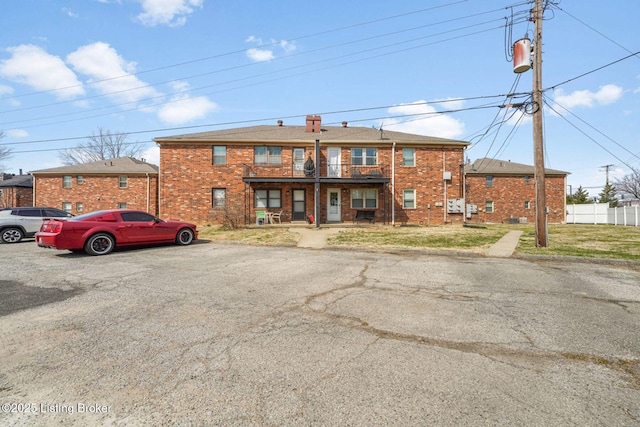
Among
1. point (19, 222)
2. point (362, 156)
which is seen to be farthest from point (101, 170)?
point (362, 156)

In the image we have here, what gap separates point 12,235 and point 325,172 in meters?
15.4

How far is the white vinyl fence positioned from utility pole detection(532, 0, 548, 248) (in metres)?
20.9

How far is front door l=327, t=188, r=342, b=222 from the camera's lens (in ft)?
66.8

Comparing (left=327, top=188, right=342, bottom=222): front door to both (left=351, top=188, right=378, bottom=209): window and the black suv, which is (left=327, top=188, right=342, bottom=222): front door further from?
the black suv

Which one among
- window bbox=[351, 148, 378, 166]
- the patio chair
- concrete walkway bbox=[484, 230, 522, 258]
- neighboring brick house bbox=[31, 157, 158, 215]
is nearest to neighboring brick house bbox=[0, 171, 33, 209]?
neighboring brick house bbox=[31, 157, 158, 215]

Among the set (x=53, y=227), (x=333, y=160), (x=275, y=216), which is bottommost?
(x=53, y=227)

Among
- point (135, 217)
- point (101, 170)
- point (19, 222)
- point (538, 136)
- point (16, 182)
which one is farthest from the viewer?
point (16, 182)

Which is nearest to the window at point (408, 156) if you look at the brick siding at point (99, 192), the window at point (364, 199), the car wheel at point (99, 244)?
the window at point (364, 199)

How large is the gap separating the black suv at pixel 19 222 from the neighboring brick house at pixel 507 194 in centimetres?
3022

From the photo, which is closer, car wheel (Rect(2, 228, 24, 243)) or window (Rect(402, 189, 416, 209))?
car wheel (Rect(2, 228, 24, 243))

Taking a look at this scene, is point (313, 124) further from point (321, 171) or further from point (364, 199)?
point (364, 199)

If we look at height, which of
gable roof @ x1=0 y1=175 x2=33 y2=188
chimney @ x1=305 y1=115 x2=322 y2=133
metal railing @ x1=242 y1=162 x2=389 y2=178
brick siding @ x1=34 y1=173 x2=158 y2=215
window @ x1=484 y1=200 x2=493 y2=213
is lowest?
window @ x1=484 y1=200 x2=493 y2=213

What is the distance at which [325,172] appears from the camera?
20.1 meters

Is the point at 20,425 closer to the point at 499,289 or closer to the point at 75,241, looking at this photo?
the point at 499,289
